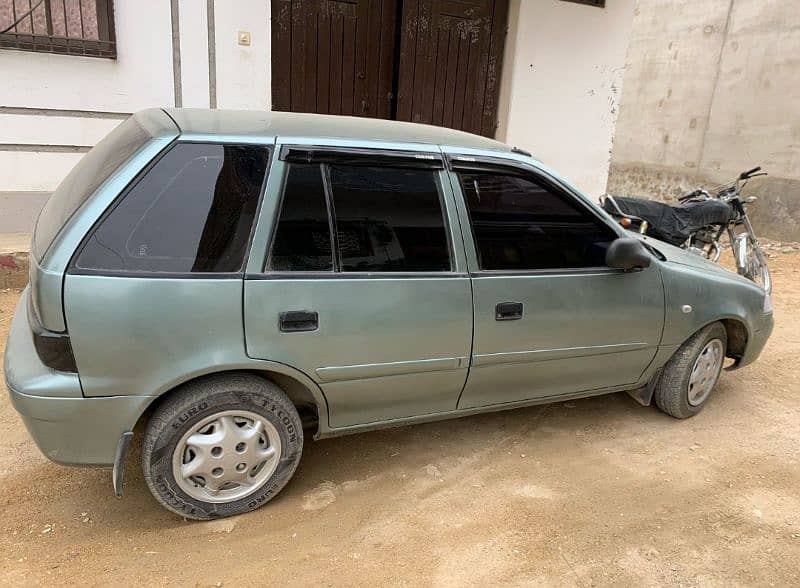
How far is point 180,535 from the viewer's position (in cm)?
261

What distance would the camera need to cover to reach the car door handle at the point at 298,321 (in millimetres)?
2537

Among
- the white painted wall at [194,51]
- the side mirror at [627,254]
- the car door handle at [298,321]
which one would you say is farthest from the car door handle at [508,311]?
the white painted wall at [194,51]

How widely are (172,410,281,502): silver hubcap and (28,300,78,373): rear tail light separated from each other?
54cm

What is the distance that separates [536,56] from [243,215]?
228 inches

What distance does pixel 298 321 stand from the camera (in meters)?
2.56

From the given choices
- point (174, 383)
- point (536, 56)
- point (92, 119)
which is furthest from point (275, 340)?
point (536, 56)

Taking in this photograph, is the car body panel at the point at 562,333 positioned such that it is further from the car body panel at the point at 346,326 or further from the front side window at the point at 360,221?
the front side window at the point at 360,221

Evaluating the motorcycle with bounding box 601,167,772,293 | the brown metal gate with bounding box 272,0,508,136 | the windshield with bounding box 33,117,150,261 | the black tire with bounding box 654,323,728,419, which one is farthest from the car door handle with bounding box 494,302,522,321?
the brown metal gate with bounding box 272,0,508,136

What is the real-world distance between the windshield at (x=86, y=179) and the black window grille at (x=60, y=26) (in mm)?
3176

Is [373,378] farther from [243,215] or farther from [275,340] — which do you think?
[243,215]

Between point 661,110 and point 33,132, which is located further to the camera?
point 661,110

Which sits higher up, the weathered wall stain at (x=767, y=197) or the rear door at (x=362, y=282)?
the rear door at (x=362, y=282)

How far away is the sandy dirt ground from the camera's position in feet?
8.09

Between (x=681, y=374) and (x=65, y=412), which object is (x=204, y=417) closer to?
(x=65, y=412)
